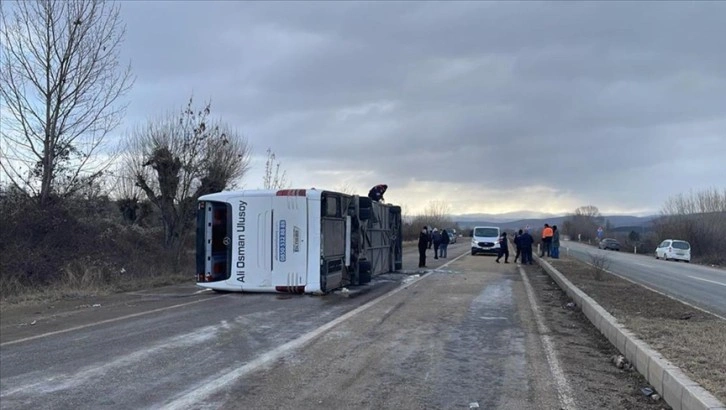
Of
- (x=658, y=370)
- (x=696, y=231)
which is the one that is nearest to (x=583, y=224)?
(x=696, y=231)

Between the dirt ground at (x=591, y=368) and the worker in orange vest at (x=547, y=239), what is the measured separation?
1943 cm

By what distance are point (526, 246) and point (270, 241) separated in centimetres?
1792

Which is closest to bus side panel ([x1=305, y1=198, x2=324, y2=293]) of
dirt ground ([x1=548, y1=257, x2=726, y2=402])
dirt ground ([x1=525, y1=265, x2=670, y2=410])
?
dirt ground ([x1=525, y1=265, x2=670, y2=410])

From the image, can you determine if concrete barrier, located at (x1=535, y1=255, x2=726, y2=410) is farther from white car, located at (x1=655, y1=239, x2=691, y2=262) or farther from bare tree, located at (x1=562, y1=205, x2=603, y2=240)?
bare tree, located at (x1=562, y1=205, x2=603, y2=240)

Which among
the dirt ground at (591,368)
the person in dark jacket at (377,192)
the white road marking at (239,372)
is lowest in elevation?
the dirt ground at (591,368)

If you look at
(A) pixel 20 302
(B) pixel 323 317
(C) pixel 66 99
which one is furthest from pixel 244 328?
(C) pixel 66 99

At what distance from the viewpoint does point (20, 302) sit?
42.9ft

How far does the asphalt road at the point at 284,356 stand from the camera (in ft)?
19.0

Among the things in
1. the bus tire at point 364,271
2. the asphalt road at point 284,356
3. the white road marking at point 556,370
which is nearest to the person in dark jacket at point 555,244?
the bus tire at point 364,271

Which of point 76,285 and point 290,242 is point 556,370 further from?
point 76,285

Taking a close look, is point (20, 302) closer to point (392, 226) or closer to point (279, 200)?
point (279, 200)

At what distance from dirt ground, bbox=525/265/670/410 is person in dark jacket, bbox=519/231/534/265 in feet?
55.0

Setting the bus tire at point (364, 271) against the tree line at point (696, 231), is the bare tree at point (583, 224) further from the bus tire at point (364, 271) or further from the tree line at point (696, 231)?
the bus tire at point (364, 271)

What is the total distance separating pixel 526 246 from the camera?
29.1 m
